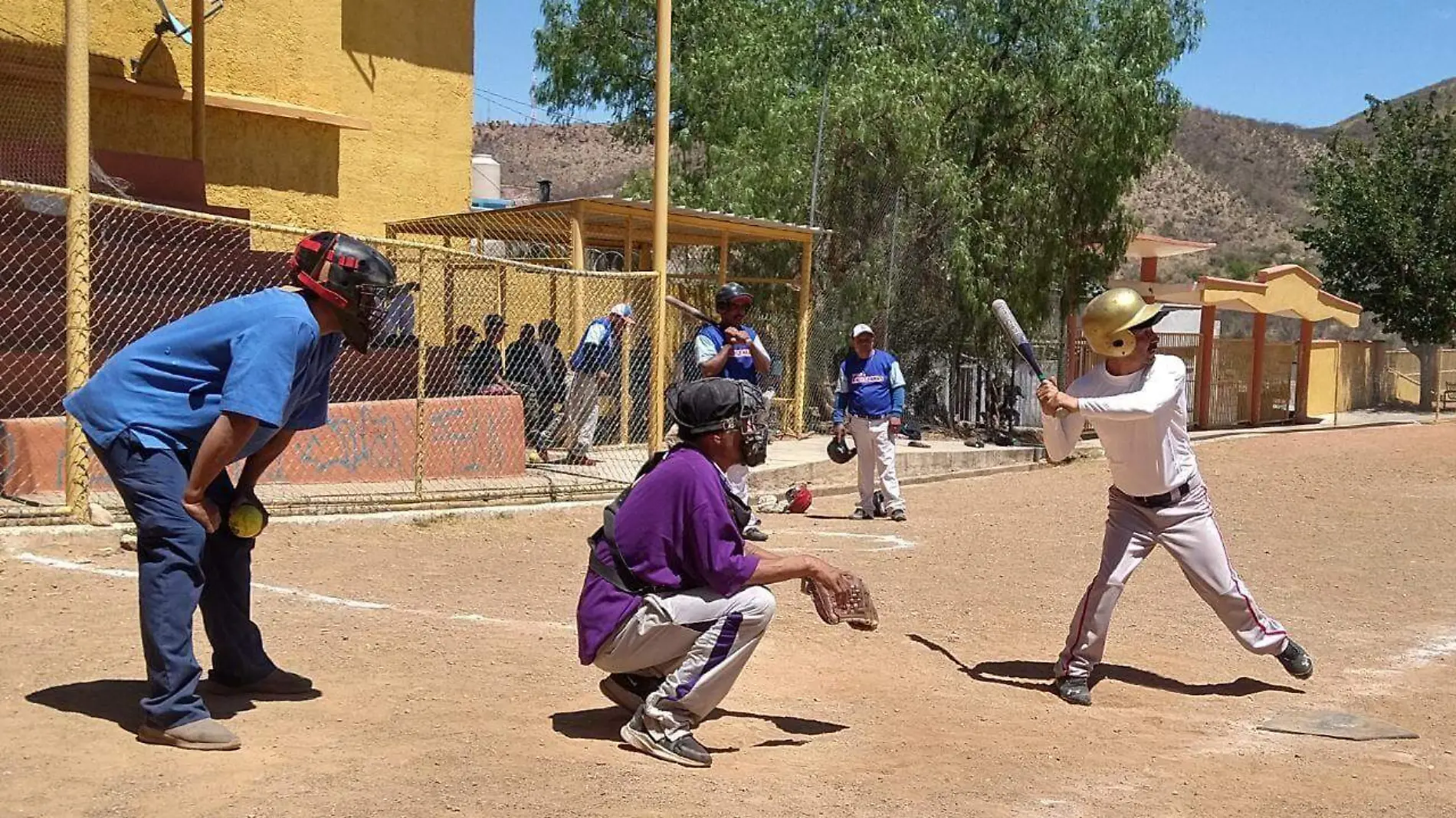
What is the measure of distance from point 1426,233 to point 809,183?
2130 centimetres

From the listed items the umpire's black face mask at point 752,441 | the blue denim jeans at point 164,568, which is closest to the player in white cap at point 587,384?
the umpire's black face mask at point 752,441

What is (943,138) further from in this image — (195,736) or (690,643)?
(195,736)

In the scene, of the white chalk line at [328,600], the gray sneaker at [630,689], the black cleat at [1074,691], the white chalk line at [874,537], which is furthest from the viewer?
the white chalk line at [874,537]

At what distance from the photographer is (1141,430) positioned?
6711mm

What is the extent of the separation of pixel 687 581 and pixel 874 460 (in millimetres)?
7953

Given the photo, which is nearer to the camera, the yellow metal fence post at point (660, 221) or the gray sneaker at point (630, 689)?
the gray sneaker at point (630, 689)

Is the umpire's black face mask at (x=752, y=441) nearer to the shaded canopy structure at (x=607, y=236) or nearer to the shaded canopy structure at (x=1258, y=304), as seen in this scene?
the shaded canopy structure at (x=607, y=236)

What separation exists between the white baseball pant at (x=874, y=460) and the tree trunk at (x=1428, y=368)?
2673 centimetres

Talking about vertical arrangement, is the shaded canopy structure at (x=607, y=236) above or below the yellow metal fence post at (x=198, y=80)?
below

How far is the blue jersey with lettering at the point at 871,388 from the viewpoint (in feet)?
41.9

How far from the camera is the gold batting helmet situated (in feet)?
21.6

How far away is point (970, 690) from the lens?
6.69 m

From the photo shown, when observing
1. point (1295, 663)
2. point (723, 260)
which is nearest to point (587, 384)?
point (723, 260)

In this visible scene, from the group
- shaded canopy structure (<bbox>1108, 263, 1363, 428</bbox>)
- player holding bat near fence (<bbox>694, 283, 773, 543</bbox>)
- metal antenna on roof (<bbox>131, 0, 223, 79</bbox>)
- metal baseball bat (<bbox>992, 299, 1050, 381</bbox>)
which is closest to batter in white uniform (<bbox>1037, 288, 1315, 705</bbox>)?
metal baseball bat (<bbox>992, 299, 1050, 381</bbox>)
